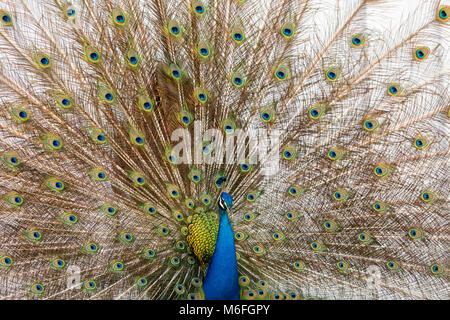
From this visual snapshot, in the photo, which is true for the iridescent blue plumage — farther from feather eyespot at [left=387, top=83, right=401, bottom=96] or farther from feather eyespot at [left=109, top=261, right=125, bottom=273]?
feather eyespot at [left=387, top=83, right=401, bottom=96]

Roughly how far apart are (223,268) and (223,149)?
0.56 meters

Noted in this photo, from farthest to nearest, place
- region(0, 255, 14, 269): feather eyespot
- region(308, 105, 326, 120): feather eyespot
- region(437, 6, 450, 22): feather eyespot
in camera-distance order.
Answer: region(0, 255, 14, 269): feather eyespot → region(308, 105, 326, 120): feather eyespot → region(437, 6, 450, 22): feather eyespot

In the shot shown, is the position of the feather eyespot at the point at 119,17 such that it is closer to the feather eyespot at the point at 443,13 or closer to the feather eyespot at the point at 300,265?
the feather eyespot at the point at 443,13

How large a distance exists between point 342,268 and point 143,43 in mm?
1418

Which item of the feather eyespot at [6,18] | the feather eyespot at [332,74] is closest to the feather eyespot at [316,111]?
the feather eyespot at [332,74]

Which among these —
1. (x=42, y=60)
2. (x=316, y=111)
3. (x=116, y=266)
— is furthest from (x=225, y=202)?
(x=42, y=60)

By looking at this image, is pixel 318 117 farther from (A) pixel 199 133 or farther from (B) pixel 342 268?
(B) pixel 342 268

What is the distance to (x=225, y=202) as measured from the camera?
179 centimetres

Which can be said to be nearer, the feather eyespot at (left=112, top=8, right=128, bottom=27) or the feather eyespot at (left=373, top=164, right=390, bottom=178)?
the feather eyespot at (left=112, top=8, right=128, bottom=27)

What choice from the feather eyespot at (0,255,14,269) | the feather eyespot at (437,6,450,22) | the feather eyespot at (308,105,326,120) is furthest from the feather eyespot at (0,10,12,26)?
the feather eyespot at (437,6,450,22)

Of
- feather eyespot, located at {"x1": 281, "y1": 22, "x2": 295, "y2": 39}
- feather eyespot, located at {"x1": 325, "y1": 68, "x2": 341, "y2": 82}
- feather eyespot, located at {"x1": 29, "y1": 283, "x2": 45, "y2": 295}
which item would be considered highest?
feather eyespot, located at {"x1": 281, "y1": 22, "x2": 295, "y2": 39}

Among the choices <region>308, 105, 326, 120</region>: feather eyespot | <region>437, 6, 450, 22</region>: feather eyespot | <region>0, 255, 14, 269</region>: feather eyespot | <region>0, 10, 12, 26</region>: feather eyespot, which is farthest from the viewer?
<region>0, 255, 14, 269</region>: feather eyespot

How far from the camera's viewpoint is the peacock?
173 cm

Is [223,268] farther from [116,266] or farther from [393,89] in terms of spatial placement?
[393,89]
